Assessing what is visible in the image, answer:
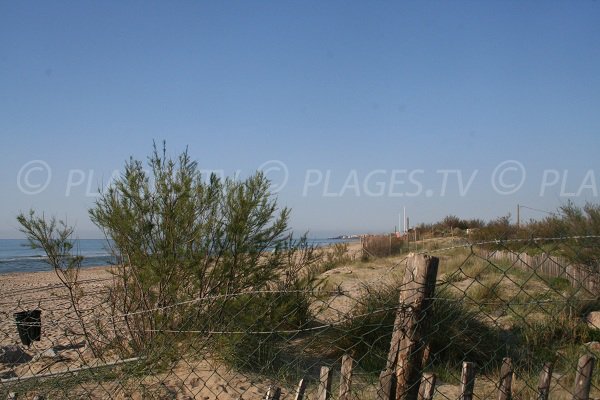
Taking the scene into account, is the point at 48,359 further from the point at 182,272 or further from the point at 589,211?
the point at 589,211

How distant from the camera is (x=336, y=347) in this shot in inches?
285

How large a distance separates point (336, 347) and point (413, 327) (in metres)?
4.25

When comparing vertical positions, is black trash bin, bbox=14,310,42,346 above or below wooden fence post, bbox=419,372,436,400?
below

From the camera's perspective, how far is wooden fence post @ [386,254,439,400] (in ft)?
10.3

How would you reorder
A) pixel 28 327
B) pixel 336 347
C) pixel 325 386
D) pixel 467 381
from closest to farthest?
pixel 467 381 → pixel 325 386 → pixel 336 347 → pixel 28 327

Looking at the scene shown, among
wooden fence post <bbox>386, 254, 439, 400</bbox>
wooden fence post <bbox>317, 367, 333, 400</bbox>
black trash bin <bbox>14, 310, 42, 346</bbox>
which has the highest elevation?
wooden fence post <bbox>386, 254, 439, 400</bbox>

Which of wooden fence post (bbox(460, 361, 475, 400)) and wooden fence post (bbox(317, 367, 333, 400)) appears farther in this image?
wooden fence post (bbox(317, 367, 333, 400))

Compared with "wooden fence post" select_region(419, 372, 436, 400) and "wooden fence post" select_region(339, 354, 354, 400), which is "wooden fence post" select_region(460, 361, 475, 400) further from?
"wooden fence post" select_region(339, 354, 354, 400)

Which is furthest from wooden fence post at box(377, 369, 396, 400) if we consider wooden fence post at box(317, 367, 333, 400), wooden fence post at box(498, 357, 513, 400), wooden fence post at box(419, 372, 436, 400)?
wooden fence post at box(498, 357, 513, 400)

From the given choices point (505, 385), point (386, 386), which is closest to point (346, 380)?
point (386, 386)

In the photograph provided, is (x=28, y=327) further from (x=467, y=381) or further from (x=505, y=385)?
(x=505, y=385)

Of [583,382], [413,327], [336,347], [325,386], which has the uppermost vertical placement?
[413,327]

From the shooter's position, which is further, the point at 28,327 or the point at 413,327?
the point at 28,327

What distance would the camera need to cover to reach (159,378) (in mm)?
6133
